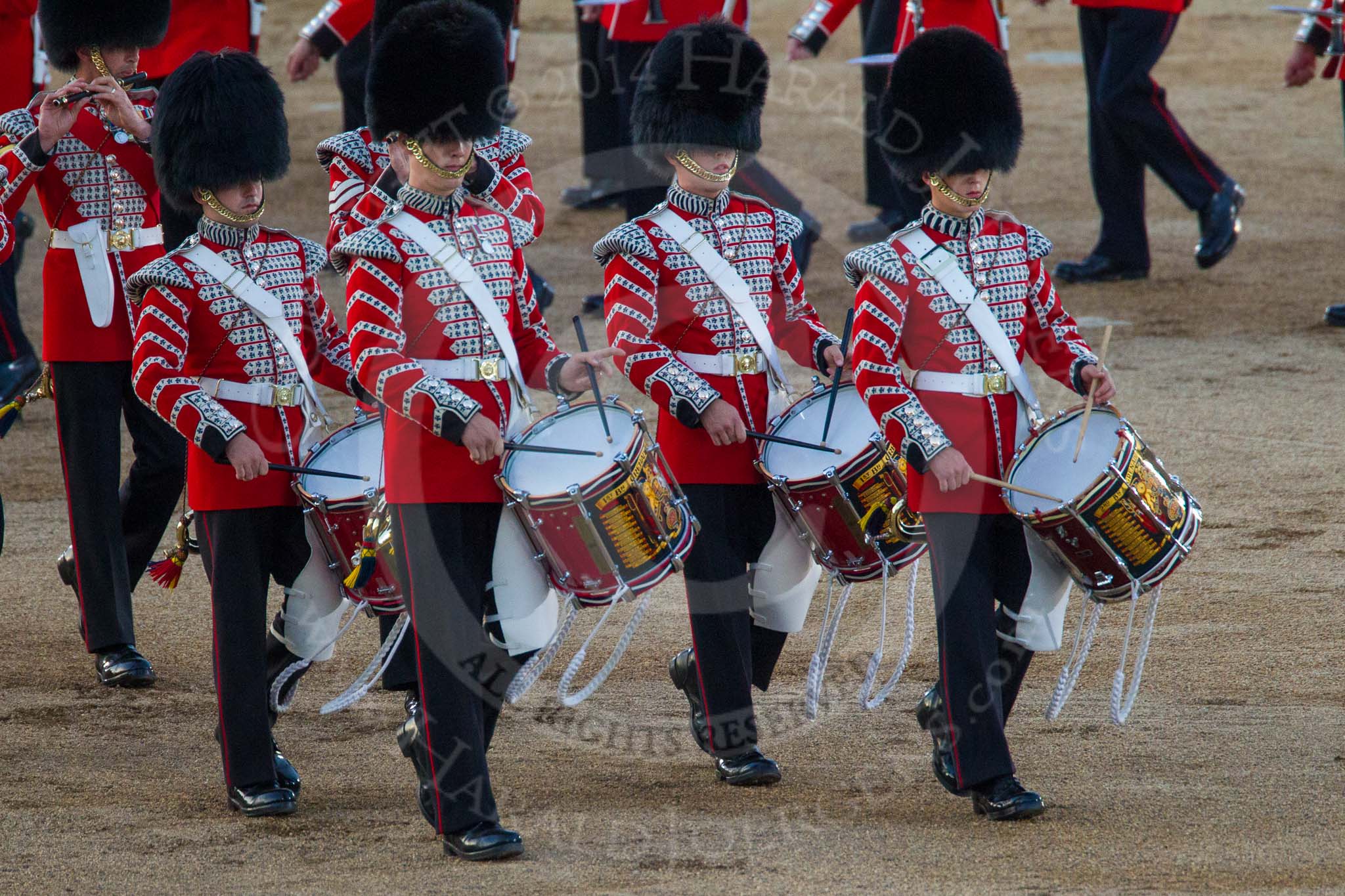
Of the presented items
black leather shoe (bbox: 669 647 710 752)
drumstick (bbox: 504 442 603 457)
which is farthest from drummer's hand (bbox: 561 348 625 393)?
black leather shoe (bbox: 669 647 710 752)

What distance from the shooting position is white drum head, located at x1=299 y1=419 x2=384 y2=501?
3337mm

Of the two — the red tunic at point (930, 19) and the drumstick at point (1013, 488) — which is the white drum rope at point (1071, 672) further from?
the red tunic at point (930, 19)

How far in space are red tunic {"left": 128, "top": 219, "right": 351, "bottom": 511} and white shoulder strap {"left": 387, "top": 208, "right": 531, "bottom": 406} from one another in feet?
1.24

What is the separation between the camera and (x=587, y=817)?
10.9ft

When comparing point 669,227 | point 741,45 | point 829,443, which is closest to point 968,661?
point 829,443

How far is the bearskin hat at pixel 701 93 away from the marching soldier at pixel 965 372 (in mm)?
345

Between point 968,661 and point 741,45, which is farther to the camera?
point 741,45

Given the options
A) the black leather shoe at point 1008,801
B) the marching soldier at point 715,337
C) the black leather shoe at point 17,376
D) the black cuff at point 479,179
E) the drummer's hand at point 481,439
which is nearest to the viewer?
the drummer's hand at point 481,439

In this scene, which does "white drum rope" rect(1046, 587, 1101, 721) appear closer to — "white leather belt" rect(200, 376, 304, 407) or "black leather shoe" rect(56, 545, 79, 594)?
"white leather belt" rect(200, 376, 304, 407)

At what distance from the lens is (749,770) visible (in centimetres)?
348

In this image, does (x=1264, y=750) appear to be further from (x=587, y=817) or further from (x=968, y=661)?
(x=587, y=817)

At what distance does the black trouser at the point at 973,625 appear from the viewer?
323 centimetres

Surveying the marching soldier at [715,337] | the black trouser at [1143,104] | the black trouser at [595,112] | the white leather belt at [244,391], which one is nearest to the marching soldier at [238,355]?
the white leather belt at [244,391]

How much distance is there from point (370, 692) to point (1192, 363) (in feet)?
11.0
